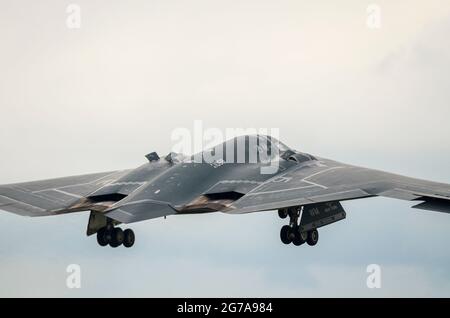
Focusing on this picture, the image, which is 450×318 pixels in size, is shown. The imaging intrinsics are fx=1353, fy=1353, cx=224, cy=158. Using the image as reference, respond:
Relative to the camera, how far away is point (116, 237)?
66.8 meters

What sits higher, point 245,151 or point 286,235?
point 245,151

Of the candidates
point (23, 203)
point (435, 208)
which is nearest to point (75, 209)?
point (23, 203)

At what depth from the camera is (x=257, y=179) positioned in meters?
65.4

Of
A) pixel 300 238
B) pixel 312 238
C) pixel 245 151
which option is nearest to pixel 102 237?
pixel 245 151

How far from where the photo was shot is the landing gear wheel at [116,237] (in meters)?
66.8

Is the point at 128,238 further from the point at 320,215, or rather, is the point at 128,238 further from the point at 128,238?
the point at 320,215

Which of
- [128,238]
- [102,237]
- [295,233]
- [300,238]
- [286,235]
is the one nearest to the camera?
[300,238]

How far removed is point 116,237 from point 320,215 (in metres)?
10.1

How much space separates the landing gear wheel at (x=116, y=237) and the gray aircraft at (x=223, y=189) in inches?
1.9

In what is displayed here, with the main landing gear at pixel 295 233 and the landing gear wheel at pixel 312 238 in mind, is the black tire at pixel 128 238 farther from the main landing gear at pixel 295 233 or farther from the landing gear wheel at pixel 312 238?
the landing gear wheel at pixel 312 238

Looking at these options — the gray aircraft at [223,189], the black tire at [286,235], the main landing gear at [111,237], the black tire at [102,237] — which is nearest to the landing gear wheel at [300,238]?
the gray aircraft at [223,189]

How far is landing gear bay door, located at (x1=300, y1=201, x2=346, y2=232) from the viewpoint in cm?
6650

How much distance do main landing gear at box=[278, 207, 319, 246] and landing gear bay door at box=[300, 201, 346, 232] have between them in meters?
0.42
